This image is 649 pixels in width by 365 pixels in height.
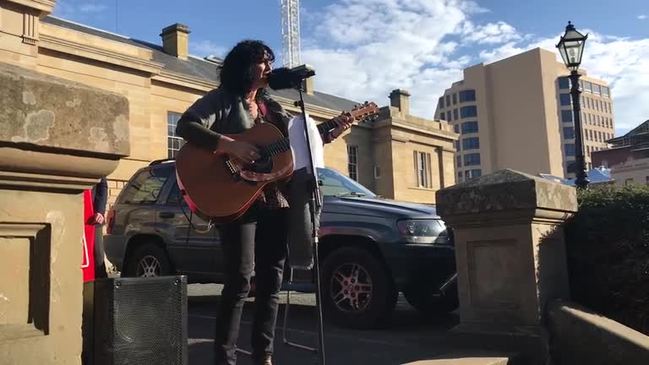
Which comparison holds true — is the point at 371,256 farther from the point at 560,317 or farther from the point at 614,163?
the point at 614,163

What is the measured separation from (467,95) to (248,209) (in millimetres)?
144178

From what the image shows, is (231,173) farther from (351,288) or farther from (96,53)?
(96,53)

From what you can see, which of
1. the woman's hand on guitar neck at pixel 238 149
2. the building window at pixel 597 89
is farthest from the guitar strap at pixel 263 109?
the building window at pixel 597 89

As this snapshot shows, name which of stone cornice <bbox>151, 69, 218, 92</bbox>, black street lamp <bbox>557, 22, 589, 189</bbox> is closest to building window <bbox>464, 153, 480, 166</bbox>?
stone cornice <bbox>151, 69, 218, 92</bbox>

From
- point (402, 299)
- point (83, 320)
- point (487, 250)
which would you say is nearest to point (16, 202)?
point (83, 320)

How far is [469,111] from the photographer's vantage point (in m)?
143

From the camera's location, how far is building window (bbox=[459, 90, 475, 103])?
142125 mm

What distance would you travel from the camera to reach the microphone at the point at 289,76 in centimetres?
369

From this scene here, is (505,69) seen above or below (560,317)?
above

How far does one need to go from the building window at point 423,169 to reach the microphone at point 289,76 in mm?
43371

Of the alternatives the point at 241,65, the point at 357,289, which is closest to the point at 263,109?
the point at 241,65

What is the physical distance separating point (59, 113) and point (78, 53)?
25.9 m

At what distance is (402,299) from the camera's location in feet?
28.8

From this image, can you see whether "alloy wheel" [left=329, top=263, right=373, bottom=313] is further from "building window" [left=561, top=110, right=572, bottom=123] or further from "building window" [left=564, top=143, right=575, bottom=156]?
"building window" [left=561, top=110, right=572, bottom=123]
